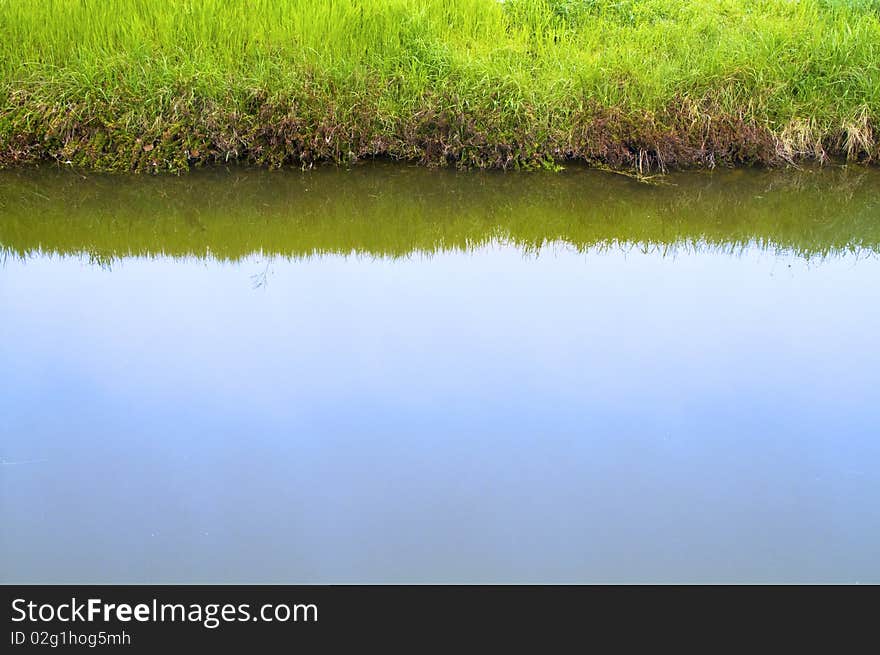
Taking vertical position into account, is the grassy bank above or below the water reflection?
above

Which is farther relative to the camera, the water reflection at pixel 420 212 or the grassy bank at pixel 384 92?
the grassy bank at pixel 384 92

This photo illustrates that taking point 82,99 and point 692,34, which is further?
point 692,34

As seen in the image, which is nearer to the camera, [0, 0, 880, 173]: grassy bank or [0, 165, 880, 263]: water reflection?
[0, 165, 880, 263]: water reflection

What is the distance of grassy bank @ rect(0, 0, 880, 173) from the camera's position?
564 centimetres

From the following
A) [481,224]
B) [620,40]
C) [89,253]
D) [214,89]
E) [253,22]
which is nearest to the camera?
[89,253]

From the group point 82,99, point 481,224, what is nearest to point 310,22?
point 82,99

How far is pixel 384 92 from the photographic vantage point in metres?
5.84

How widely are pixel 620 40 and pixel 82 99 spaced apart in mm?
3307

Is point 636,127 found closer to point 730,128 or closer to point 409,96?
point 730,128

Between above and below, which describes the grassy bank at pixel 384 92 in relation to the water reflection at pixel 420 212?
above

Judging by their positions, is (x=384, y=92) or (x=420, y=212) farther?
(x=384, y=92)

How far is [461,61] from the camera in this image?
603cm

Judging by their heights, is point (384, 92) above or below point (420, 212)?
above

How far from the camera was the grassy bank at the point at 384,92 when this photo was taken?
5.64 meters
